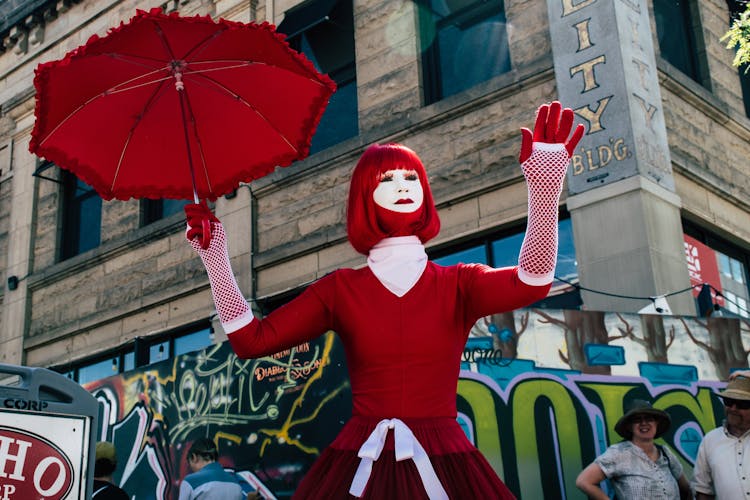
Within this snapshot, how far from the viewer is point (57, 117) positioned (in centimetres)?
411

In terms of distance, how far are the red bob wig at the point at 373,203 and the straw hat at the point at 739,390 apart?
293 centimetres

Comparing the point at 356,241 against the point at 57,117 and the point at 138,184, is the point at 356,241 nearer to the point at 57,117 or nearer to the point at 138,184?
the point at 138,184

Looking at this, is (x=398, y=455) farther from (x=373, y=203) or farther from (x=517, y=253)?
(x=517, y=253)

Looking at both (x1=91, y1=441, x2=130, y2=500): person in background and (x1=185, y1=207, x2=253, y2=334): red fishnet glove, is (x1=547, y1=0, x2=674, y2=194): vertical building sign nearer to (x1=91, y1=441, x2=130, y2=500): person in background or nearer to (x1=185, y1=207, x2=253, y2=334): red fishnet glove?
(x1=91, y1=441, x2=130, y2=500): person in background

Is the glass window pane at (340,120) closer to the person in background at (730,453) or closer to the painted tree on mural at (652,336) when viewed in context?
the painted tree on mural at (652,336)

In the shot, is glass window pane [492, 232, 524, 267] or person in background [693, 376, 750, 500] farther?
glass window pane [492, 232, 524, 267]

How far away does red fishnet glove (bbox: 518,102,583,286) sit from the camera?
3.29 m

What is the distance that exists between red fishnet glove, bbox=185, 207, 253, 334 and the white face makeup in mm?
698

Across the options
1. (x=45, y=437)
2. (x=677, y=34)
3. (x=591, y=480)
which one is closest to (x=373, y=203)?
(x=45, y=437)

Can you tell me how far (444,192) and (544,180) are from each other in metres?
6.50

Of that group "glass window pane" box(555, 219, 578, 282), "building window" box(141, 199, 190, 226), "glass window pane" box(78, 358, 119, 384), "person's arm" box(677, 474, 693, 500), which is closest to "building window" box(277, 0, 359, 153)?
"building window" box(141, 199, 190, 226)

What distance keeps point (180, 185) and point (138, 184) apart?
0.69 ft

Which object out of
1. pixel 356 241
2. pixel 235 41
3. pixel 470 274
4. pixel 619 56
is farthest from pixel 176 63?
pixel 619 56

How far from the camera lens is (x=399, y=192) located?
3.69 meters
